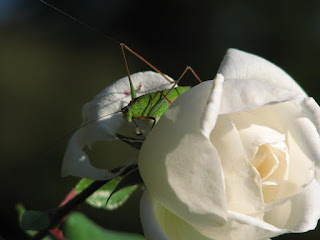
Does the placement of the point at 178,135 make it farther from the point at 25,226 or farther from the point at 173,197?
the point at 25,226

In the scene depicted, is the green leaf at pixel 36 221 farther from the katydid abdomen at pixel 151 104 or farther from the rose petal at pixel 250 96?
the rose petal at pixel 250 96

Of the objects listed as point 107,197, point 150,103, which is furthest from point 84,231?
point 150,103

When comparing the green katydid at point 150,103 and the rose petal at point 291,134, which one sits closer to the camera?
the rose petal at point 291,134

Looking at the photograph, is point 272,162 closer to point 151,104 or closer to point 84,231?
point 151,104

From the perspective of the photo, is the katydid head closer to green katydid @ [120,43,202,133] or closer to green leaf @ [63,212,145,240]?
green katydid @ [120,43,202,133]

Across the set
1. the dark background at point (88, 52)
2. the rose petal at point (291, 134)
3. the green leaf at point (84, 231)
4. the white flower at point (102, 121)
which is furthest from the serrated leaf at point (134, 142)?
the dark background at point (88, 52)

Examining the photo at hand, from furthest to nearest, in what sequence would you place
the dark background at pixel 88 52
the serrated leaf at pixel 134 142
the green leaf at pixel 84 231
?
the dark background at pixel 88 52, the green leaf at pixel 84 231, the serrated leaf at pixel 134 142
